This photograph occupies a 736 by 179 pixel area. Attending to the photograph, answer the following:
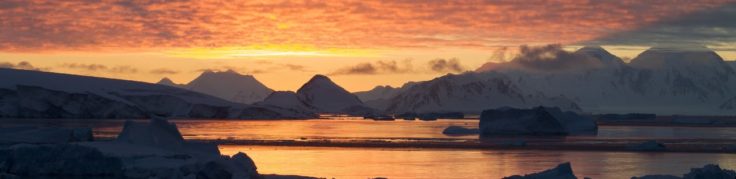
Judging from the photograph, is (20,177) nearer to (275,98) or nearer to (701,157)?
(701,157)

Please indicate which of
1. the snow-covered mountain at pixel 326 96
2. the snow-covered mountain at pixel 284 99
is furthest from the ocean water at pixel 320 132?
the snow-covered mountain at pixel 326 96

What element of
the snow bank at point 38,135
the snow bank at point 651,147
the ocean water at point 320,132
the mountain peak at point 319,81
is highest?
the mountain peak at point 319,81

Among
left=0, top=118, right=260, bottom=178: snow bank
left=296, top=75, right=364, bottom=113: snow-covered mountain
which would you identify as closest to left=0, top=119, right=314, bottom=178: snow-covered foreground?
left=0, top=118, right=260, bottom=178: snow bank

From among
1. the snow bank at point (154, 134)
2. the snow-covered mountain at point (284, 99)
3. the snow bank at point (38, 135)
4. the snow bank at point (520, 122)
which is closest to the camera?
the snow bank at point (154, 134)

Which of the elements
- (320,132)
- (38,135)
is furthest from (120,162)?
(320,132)

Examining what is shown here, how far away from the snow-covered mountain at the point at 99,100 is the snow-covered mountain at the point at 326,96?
5319 centimetres

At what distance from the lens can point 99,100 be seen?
91.0 meters

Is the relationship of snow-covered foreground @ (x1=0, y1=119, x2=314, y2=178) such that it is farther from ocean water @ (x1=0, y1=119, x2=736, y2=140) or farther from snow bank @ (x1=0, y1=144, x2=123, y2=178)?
ocean water @ (x1=0, y1=119, x2=736, y2=140)

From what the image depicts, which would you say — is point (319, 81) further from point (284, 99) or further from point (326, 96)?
point (284, 99)

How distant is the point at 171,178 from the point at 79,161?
366cm

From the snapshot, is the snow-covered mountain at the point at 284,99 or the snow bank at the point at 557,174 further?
the snow-covered mountain at the point at 284,99

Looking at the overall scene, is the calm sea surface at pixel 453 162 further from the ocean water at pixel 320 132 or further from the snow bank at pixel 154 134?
the ocean water at pixel 320 132

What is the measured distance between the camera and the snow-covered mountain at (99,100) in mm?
84125

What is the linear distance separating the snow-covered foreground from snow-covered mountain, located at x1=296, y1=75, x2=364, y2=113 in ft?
449
